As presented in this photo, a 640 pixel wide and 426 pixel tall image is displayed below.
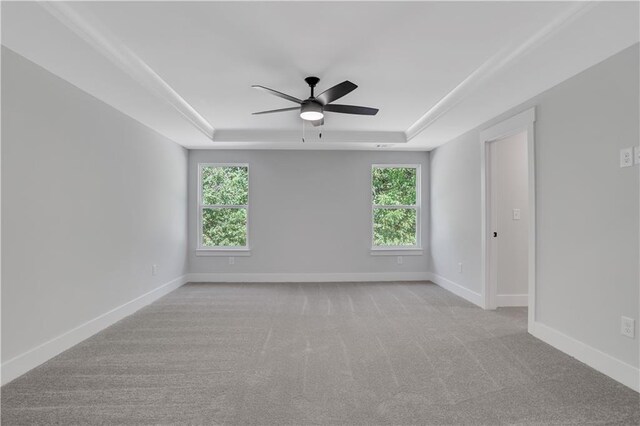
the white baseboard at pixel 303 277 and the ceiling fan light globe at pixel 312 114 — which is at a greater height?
the ceiling fan light globe at pixel 312 114

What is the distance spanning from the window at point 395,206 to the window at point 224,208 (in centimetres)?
227

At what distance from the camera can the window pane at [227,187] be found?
19.5 feet

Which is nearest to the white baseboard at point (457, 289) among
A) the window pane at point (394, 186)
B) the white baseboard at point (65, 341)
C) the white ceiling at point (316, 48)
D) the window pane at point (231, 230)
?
the window pane at point (394, 186)

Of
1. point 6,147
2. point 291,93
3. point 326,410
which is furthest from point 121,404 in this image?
point 291,93

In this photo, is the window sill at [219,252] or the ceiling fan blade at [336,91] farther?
the window sill at [219,252]

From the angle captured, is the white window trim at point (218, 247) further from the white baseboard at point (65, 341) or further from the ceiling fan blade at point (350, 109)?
the ceiling fan blade at point (350, 109)

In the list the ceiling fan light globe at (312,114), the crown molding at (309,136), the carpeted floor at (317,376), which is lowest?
the carpeted floor at (317,376)

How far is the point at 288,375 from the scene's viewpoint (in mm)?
2383

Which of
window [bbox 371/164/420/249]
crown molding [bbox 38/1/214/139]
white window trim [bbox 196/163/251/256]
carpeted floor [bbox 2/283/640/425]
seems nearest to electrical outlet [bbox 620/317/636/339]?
carpeted floor [bbox 2/283/640/425]

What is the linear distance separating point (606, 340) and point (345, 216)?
3.95 meters

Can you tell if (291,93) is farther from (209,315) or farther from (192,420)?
(192,420)

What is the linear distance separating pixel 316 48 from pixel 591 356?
3061mm

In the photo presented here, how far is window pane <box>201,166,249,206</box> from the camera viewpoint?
5.93 metres

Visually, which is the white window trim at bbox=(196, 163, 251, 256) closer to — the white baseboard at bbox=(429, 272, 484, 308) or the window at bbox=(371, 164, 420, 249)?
the window at bbox=(371, 164, 420, 249)
